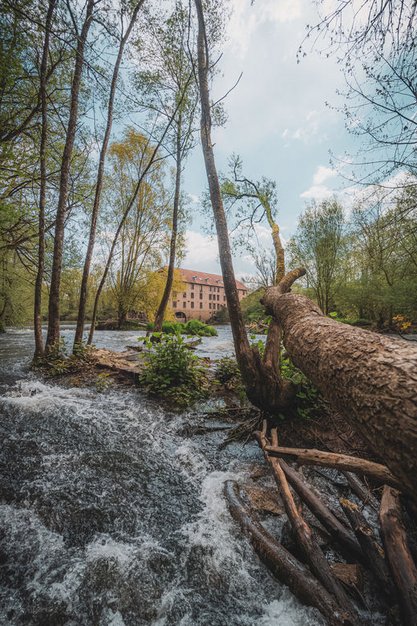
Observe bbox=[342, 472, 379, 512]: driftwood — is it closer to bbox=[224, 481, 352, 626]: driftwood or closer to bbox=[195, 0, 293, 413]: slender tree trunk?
bbox=[224, 481, 352, 626]: driftwood

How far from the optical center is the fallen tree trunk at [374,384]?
3.00 feet

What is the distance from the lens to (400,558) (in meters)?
1.26

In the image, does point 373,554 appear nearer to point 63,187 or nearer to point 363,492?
point 363,492

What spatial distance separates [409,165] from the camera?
4250mm

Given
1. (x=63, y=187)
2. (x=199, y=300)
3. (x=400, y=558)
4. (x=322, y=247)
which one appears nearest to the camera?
(x=400, y=558)

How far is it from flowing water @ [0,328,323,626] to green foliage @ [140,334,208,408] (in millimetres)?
1407

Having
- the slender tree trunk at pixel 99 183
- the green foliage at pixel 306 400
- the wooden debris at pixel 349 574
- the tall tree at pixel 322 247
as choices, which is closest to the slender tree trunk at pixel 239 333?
the green foliage at pixel 306 400

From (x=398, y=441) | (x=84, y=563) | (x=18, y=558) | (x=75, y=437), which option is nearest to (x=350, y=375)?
(x=398, y=441)

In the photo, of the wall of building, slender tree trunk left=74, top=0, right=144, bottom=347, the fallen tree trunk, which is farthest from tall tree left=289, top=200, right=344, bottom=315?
the wall of building

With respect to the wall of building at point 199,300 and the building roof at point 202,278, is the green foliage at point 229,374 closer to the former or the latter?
the wall of building at point 199,300

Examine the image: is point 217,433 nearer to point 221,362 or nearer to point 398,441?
point 221,362

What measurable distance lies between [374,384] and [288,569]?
1.28 m

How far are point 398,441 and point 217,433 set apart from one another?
3055mm

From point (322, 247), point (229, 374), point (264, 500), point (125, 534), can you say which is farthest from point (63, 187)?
point (322, 247)
